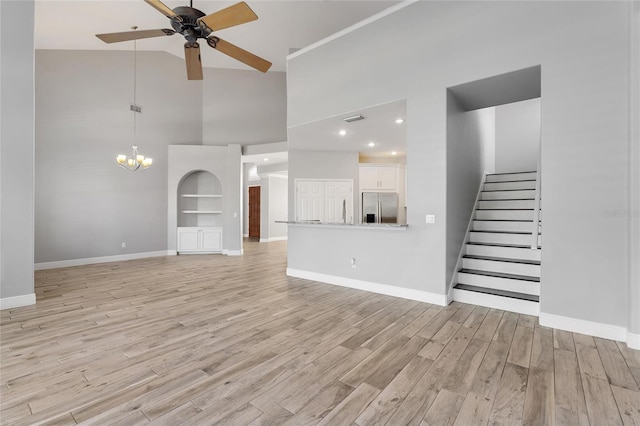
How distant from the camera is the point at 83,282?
16.5ft

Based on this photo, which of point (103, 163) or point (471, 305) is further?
point (103, 163)

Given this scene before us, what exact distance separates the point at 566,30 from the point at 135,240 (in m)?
9.12

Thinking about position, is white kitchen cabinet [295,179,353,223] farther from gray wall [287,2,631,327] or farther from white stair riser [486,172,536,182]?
white stair riser [486,172,536,182]

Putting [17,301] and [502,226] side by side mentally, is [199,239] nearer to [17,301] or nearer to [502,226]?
[17,301]

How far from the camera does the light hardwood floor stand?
174 centimetres

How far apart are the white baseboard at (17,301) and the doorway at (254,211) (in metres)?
8.87

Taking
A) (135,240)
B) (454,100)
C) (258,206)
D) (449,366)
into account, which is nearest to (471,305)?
(449,366)

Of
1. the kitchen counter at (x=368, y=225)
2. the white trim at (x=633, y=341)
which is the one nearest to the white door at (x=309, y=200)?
the kitchen counter at (x=368, y=225)

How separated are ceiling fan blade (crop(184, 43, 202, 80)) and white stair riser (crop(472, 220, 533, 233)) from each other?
4.72 m

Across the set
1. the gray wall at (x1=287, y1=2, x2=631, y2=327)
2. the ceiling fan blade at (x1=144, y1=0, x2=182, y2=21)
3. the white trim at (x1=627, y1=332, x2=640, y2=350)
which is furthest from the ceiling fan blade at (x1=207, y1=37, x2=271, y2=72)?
the white trim at (x1=627, y1=332, x2=640, y2=350)

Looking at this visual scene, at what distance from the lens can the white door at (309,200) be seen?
669cm

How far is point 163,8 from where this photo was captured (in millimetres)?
2787

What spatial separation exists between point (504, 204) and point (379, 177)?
331 centimetres

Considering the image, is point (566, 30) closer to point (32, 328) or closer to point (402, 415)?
point (402, 415)
